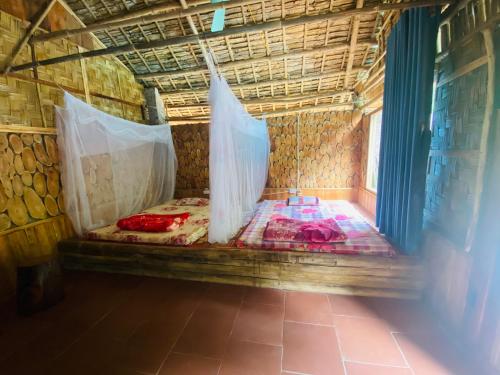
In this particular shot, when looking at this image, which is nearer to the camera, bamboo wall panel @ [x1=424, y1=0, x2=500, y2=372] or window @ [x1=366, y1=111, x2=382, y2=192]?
bamboo wall panel @ [x1=424, y1=0, x2=500, y2=372]

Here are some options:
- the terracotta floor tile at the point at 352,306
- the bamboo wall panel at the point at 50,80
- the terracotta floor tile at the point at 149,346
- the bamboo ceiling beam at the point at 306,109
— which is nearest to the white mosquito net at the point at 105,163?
the bamboo wall panel at the point at 50,80

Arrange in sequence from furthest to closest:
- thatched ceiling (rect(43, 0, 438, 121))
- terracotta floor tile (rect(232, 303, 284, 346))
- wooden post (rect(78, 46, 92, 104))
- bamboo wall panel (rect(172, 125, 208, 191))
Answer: bamboo wall panel (rect(172, 125, 208, 191)), wooden post (rect(78, 46, 92, 104)), thatched ceiling (rect(43, 0, 438, 121)), terracotta floor tile (rect(232, 303, 284, 346))

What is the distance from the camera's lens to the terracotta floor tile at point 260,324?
60.0 inches

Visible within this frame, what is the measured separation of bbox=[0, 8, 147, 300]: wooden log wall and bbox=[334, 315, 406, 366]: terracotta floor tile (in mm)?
2610

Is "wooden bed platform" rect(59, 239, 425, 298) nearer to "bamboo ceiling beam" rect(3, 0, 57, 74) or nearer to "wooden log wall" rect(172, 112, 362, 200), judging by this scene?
"bamboo ceiling beam" rect(3, 0, 57, 74)

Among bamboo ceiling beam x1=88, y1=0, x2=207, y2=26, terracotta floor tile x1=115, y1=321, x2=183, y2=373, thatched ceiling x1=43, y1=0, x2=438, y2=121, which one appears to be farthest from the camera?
thatched ceiling x1=43, y1=0, x2=438, y2=121

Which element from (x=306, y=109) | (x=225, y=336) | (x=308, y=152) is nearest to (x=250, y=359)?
(x=225, y=336)

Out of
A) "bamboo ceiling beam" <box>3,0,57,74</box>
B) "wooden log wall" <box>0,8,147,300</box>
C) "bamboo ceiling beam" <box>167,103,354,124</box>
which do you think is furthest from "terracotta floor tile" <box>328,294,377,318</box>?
"bamboo ceiling beam" <box>3,0,57,74</box>

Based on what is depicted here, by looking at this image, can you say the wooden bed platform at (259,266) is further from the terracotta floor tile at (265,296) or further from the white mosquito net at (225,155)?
the white mosquito net at (225,155)

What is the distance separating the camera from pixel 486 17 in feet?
4.37

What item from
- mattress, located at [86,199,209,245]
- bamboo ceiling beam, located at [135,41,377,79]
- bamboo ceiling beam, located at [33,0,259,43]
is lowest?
mattress, located at [86,199,209,245]

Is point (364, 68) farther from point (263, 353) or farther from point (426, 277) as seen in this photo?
point (263, 353)

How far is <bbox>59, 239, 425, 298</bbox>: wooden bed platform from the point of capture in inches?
74.5

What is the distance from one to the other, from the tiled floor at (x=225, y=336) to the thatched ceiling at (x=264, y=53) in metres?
2.46
